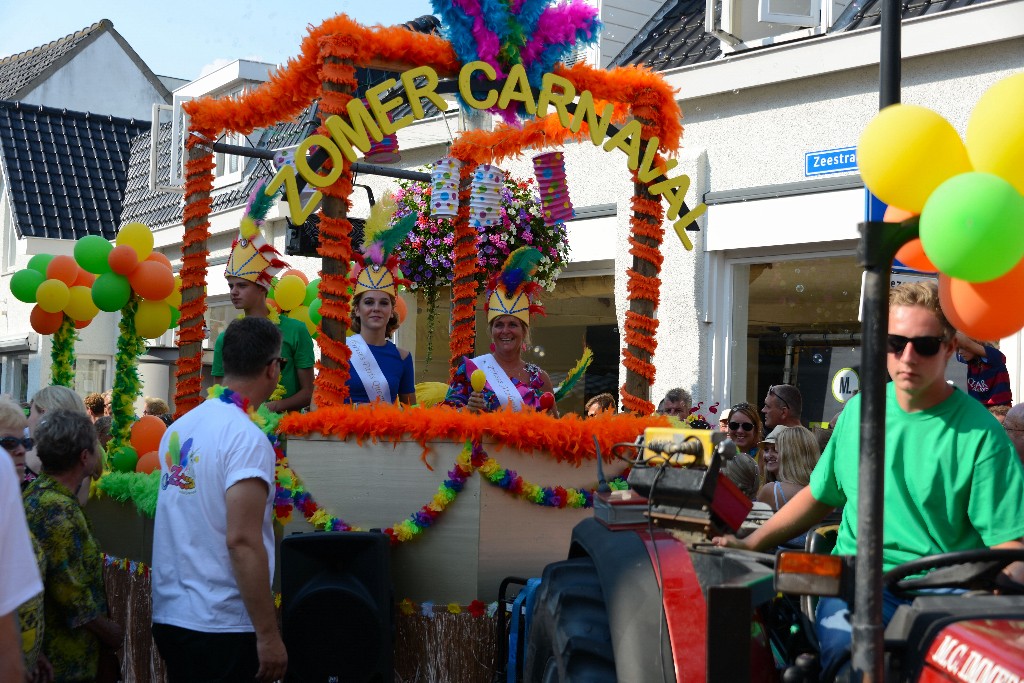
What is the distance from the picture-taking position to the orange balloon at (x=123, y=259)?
8.91 metres

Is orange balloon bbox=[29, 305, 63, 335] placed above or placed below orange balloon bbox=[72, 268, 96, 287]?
below

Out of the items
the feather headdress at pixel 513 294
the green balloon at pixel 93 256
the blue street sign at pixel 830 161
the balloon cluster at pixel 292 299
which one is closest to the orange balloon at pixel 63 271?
the green balloon at pixel 93 256

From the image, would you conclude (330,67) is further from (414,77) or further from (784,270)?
(784,270)

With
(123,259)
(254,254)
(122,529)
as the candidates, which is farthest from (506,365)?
(123,259)

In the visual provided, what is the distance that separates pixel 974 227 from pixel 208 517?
2.65 metres

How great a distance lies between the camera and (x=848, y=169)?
30.7ft

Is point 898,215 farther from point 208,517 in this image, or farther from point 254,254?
point 254,254

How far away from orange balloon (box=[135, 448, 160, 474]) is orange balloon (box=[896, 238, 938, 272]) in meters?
5.57

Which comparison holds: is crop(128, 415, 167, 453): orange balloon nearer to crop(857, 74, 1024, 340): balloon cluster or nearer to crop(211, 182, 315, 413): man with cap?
crop(211, 182, 315, 413): man with cap

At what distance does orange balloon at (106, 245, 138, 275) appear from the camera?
8.91 metres

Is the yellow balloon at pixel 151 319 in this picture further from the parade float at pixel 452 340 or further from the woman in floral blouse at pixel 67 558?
the woman in floral blouse at pixel 67 558

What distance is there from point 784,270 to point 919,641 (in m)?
8.13

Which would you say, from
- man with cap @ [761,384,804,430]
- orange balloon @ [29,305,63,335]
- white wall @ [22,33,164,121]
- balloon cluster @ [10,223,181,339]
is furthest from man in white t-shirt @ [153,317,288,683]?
white wall @ [22,33,164,121]

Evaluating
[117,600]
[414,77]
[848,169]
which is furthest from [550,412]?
[848,169]
